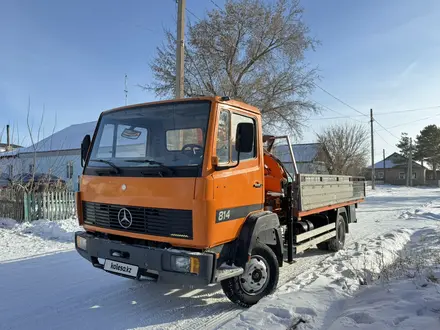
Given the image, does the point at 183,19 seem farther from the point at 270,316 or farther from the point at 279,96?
the point at 279,96

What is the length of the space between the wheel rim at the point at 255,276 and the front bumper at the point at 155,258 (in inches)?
33.2

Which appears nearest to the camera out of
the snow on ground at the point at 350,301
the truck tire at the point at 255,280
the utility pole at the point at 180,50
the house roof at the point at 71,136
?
the snow on ground at the point at 350,301

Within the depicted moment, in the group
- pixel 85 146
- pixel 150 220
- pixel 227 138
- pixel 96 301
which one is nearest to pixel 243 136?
pixel 227 138

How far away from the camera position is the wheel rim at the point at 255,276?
14.1 feet

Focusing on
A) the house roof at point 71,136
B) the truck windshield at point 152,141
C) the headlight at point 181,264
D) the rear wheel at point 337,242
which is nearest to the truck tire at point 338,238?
the rear wheel at point 337,242

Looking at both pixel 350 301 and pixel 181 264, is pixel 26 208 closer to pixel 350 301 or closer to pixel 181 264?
pixel 181 264

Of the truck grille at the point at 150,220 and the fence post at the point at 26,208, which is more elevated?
the truck grille at the point at 150,220

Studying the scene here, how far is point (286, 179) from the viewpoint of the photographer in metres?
5.79

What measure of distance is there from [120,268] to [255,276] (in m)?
1.72

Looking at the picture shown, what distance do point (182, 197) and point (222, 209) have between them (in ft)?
1.62

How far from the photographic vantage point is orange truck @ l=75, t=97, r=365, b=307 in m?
3.60

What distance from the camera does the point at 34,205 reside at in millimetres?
10719

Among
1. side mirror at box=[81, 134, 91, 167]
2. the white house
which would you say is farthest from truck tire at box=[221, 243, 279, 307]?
the white house

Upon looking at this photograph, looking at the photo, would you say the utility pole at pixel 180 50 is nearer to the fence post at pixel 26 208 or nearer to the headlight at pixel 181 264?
the fence post at pixel 26 208
